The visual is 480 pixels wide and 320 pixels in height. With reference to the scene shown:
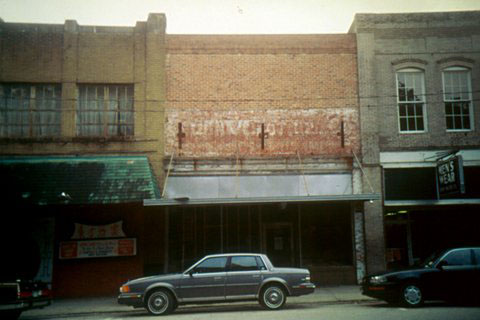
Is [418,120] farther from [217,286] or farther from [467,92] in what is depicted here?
[217,286]

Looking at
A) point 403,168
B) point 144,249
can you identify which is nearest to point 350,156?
point 403,168

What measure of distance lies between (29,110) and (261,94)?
8.46 metres

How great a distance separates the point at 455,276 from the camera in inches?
468

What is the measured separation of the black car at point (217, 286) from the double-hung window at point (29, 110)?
789cm

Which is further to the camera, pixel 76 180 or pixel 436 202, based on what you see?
pixel 436 202

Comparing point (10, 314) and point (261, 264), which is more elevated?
point (261, 264)

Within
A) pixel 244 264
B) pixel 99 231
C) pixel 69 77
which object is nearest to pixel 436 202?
pixel 244 264

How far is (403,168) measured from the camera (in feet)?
56.0

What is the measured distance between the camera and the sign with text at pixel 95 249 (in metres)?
16.1

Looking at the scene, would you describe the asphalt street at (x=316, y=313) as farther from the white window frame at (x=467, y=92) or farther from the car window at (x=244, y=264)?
the white window frame at (x=467, y=92)

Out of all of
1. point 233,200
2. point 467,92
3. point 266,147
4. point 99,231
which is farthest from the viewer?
point 467,92

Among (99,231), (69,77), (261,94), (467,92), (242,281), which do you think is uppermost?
(69,77)

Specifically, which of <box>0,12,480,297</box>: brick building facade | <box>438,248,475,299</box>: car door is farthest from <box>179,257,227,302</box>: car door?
<box>438,248,475,299</box>: car door

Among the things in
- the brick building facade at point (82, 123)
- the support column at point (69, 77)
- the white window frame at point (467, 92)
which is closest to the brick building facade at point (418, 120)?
the white window frame at point (467, 92)
